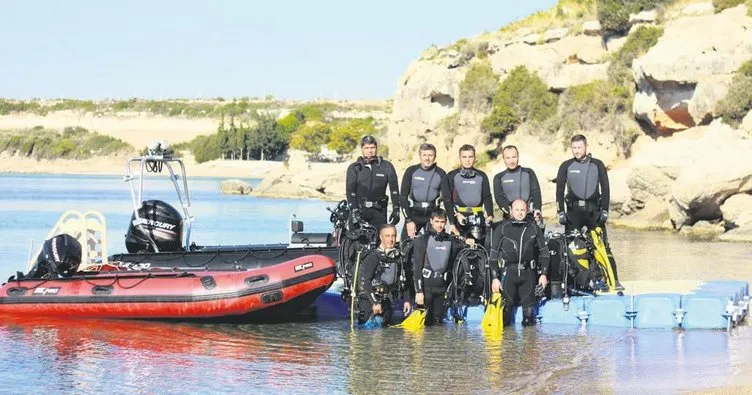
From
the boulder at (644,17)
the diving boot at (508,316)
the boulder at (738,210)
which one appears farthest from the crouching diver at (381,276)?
the boulder at (644,17)

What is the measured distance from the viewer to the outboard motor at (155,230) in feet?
45.5

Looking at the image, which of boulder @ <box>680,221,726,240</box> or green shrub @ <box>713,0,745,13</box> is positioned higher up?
green shrub @ <box>713,0,745,13</box>

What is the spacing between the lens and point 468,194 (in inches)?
459

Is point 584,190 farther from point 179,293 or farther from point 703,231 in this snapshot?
point 703,231

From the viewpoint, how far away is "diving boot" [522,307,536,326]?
37.3ft

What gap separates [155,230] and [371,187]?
312 cm

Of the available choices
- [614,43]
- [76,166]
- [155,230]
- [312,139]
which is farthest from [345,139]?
[155,230]

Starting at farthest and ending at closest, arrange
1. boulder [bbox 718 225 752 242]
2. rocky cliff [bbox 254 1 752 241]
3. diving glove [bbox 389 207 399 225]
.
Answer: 1. rocky cliff [bbox 254 1 752 241]
2. boulder [bbox 718 225 752 242]
3. diving glove [bbox 389 207 399 225]

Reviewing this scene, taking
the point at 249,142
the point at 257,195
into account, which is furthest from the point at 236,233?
the point at 249,142

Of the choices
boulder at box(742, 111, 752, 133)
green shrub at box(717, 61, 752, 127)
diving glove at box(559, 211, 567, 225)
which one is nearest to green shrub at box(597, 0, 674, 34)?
green shrub at box(717, 61, 752, 127)

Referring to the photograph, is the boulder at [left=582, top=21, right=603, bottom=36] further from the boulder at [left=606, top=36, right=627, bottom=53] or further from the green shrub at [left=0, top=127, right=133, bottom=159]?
the green shrub at [left=0, top=127, right=133, bottom=159]

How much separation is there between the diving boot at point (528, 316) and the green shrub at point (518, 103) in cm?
2666

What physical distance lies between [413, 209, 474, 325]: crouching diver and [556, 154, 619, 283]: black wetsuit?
146 centimetres

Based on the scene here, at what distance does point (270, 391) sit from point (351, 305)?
9.32ft
